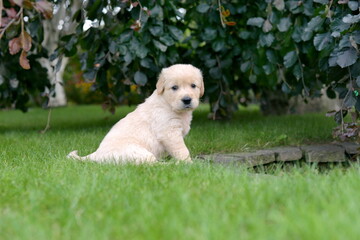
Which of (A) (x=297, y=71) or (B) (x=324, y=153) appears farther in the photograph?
(A) (x=297, y=71)

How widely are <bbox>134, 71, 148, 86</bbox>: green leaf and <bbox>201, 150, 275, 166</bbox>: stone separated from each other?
1.50m

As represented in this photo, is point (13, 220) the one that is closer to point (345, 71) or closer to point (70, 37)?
point (345, 71)

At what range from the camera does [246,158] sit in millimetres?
4559

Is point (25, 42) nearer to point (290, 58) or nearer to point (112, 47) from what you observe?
point (112, 47)

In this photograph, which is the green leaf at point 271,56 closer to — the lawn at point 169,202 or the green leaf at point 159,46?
the green leaf at point 159,46

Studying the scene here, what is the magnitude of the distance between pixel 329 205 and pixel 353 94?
2.08m

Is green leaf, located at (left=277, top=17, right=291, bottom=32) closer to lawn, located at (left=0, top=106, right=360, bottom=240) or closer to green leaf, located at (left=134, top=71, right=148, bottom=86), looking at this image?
green leaf, located at (left=134, top=71, right=148, bottom=86)

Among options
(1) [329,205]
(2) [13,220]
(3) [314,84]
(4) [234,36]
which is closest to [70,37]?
(4) [234,36]

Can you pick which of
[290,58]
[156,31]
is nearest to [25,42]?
[156,31]

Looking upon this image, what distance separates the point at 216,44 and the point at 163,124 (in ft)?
7.22

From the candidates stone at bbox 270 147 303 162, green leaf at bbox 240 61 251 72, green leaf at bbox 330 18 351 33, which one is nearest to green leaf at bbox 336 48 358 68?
green leaf at bbox 330 18 351 33

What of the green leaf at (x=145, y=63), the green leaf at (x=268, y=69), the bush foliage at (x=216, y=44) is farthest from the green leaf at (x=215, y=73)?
the green leaf at (x=145, y=63)

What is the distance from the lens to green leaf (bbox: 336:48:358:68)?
3.84 meters

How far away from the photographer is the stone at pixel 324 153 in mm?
4945
